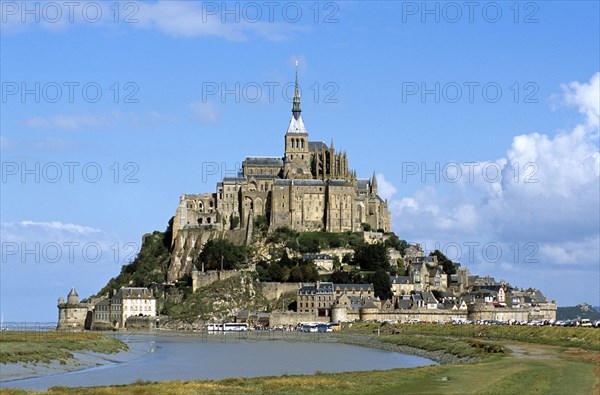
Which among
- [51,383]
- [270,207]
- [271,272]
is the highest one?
[270,207]

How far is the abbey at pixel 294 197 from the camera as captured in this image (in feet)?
483

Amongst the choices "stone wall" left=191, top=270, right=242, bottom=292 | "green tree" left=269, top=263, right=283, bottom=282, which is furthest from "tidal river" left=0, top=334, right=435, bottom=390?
"stone wall" left=191, top=270, right=242, bottom=292

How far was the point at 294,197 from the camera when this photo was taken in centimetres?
14688

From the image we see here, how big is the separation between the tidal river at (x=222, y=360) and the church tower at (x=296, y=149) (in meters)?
42.0

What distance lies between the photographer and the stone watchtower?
140125 mm

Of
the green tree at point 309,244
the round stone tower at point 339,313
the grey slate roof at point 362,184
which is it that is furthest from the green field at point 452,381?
the grey slate roof at point 362,184

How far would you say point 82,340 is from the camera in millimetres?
90188

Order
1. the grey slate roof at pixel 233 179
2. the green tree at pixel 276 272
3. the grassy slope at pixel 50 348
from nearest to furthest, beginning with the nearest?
1. the grassy slope at pixel 50 348
2. the green tree at pixel 276 272
3. the grey slate roof at pixel 233 179

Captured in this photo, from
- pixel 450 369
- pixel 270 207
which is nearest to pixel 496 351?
pixel 450 369

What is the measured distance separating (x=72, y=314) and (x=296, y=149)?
41.1 meters

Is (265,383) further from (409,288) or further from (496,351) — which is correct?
(409,288)

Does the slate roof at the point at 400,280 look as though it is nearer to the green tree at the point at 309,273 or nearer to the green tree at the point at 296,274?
the green tree at the point at 309,273

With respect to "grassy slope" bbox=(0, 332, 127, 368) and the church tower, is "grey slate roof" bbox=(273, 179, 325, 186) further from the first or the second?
"grassy slope" bbox=(0, 332, 127, 368)

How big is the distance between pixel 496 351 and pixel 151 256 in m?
89.2
